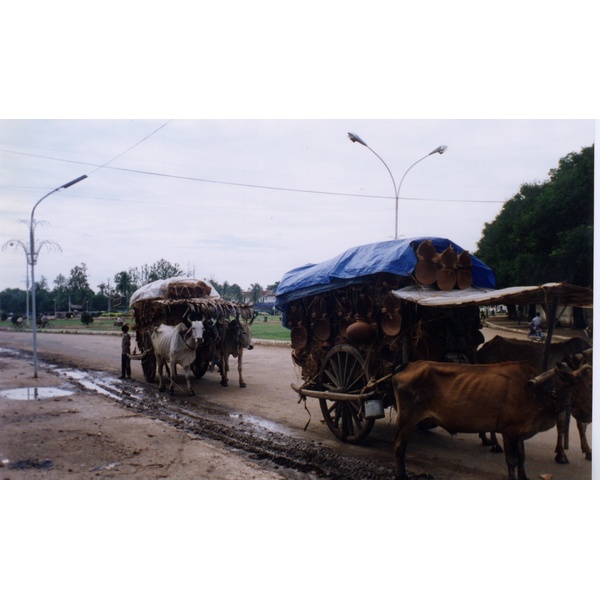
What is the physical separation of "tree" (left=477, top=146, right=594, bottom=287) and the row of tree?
329cm

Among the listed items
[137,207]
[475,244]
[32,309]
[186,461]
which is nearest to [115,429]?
[186,461]

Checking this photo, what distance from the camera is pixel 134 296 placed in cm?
1109

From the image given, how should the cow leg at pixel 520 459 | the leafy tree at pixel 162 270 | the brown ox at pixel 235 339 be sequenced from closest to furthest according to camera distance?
the cow leg at pixel 520 459, the leafy tree at pixel 162 270, the brown ox at pixel 235 339

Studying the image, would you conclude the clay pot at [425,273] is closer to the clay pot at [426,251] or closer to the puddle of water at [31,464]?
the clay pot at [426,251]

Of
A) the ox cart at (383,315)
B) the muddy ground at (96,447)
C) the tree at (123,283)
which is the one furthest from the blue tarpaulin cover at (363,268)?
the tree at (123,283)

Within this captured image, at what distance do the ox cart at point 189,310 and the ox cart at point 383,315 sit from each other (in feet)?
13.9

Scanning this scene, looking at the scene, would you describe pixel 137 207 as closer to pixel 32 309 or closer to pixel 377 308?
pixel 32 309

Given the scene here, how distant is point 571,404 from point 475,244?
7.92ft

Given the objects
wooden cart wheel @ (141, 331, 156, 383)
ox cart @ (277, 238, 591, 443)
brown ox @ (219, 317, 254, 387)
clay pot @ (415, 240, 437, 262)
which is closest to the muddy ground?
ox cart @ (277, 238, 591, 443)

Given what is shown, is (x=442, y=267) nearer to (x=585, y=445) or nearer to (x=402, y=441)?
(x=402, y=441)

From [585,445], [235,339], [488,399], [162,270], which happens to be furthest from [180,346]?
[585,445]

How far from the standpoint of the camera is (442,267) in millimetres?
5867

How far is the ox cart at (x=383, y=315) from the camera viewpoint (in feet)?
19.0

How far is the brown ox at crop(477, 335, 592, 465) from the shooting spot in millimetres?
5385
